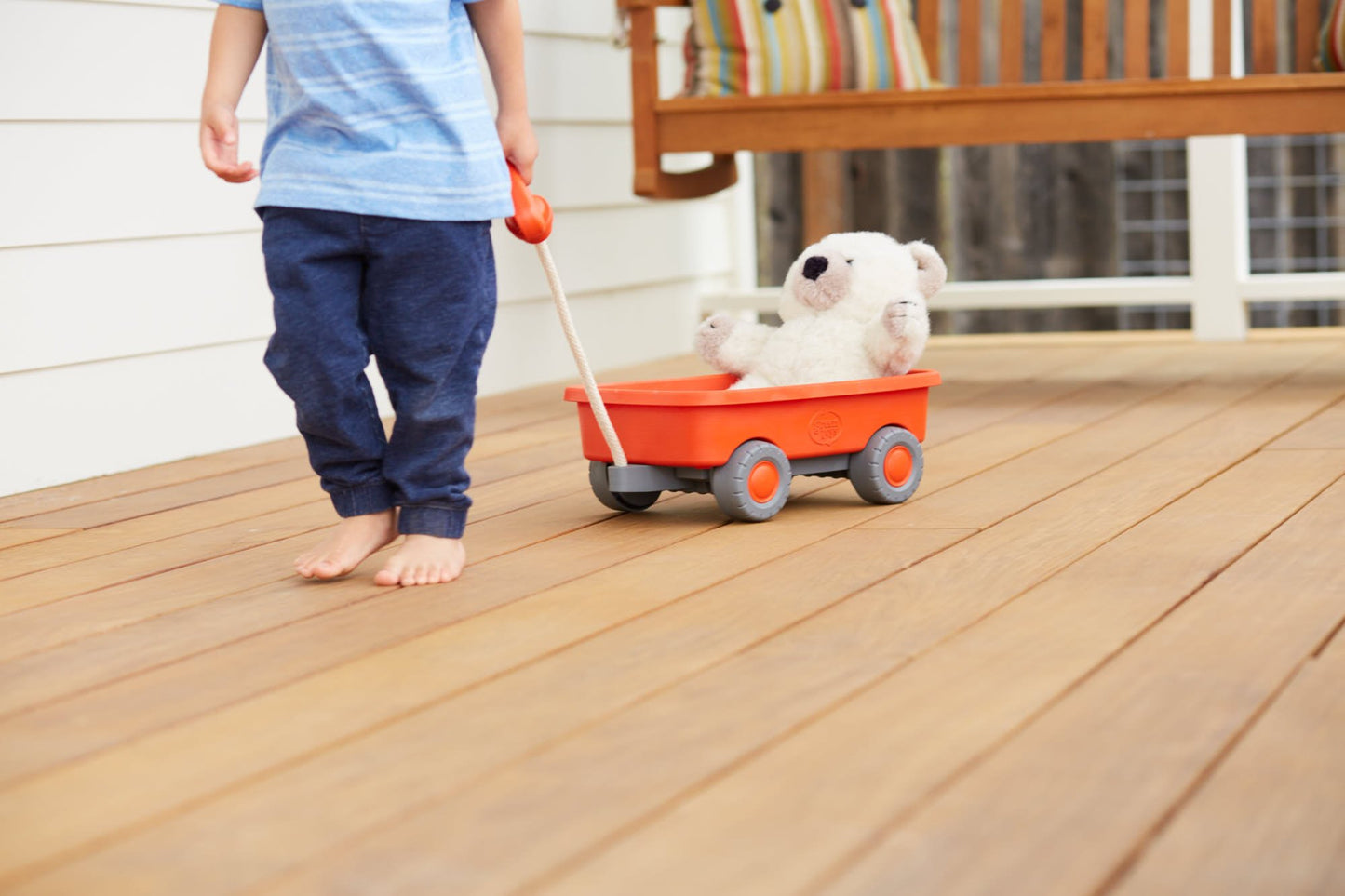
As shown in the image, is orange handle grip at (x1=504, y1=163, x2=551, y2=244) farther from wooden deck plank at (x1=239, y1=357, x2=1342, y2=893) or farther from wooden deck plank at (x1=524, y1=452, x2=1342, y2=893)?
wooden deck plank at (x1=524, y1=452, x2=1342, y2=893)

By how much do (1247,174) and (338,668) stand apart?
3.86m

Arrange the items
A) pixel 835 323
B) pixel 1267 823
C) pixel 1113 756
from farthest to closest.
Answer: pixel 835 323 < pixel 1113 756 < pixel 1267 823

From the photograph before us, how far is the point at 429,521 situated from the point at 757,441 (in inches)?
17.1

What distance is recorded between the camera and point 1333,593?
5.07ft

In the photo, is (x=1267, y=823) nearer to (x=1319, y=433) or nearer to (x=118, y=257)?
(x=1319, y=433)

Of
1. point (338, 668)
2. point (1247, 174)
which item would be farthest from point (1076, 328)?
point (338, 668)

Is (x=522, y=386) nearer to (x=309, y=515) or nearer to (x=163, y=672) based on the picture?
(x=309, y=515)

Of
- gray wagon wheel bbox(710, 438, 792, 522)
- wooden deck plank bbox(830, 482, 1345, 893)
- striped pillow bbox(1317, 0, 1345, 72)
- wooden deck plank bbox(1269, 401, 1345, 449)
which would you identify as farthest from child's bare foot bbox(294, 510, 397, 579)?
striped pillow bbox(1317, 0, 1345, 72)

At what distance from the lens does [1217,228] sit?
4102mm

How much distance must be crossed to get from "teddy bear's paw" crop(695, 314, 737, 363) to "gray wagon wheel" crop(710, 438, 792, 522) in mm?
327

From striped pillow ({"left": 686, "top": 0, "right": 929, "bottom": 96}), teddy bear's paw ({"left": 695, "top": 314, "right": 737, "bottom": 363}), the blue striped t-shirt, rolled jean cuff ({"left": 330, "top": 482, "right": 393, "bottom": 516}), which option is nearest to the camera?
the blue striped t-shirt

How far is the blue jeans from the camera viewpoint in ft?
5.72

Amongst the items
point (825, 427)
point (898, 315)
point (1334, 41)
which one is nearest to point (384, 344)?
point (825, 427)

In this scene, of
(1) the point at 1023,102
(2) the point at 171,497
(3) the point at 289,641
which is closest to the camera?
(3) the point at 289,641
